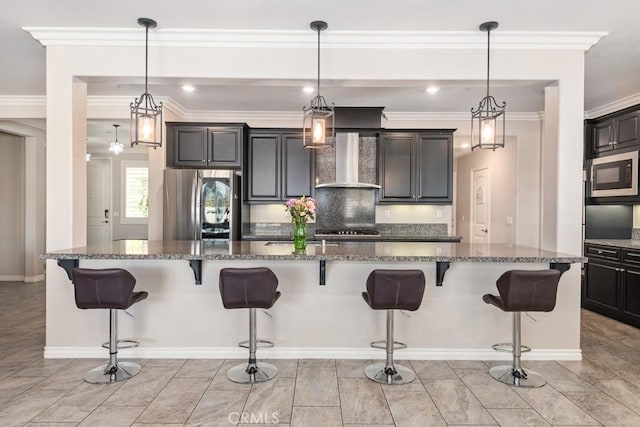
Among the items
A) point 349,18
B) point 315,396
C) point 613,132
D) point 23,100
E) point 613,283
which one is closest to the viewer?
point 315,396

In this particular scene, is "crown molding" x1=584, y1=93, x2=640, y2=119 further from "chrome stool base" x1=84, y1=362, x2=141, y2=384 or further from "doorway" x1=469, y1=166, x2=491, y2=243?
"chrome stool base" x1=84, y1=362, x2=141, y2=384

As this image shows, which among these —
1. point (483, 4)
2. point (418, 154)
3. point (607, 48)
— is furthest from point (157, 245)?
point (607, 48)

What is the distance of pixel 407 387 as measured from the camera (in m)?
2.75

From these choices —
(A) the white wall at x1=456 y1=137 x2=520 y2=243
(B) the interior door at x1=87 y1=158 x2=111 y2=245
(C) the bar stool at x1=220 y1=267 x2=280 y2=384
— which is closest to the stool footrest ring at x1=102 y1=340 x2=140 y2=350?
(C) the bar stool at x1=220 y1=267 x2=280 y2=384

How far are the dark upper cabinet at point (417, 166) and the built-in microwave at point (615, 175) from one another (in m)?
1.71

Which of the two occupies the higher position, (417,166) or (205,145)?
(205,145)

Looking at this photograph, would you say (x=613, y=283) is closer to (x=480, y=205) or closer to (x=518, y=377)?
(x=518, y=377)

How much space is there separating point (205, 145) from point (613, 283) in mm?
5159

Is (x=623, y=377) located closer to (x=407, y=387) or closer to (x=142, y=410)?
(x=407, y=387)

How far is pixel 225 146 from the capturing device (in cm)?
523

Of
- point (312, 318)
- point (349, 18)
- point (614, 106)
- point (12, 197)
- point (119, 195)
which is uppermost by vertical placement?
point (349, 18)

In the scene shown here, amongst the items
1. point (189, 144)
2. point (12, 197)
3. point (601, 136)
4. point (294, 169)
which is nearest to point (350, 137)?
point (294, 169)

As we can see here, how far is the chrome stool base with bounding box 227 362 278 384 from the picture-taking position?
2826 mm

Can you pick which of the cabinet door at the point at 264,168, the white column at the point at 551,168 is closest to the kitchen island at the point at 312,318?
the white column at the point at 551,168
